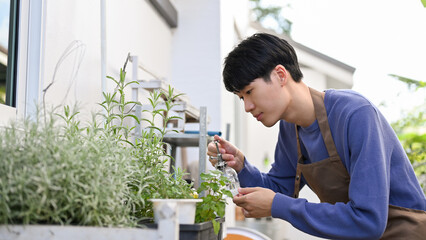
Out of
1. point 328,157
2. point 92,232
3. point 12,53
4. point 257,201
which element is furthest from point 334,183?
point 12,53

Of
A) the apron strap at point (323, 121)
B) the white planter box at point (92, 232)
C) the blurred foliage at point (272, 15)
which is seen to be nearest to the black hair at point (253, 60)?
the apron strap at point (323, 121)

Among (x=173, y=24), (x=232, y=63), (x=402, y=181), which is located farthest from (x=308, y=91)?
(x=173, y=24)

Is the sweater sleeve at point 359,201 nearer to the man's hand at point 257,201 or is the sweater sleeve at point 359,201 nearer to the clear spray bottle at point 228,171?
the man's hand at point 257,201

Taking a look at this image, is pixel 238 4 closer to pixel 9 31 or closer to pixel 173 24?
pixel 173 24

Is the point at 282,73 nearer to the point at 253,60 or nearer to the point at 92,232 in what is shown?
the point at 253,60

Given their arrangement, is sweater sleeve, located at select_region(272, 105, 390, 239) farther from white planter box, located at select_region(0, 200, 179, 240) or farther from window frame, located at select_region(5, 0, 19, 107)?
window frame, located at select_region(5, 0, 19, 107)

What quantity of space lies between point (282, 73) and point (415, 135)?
13.9 ft

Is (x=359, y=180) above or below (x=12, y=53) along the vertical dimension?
below

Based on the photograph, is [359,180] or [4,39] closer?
[359,180]

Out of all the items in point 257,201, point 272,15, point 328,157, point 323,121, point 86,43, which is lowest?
point 257,201

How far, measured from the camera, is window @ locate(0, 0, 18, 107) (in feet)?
5.16

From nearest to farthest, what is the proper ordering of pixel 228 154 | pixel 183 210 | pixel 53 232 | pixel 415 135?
pixel 53 232
pixel 183 210
pixel 228 154
pixel 415 135

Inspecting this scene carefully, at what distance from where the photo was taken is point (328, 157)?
1762mm

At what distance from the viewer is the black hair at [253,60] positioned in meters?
1.65
